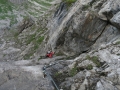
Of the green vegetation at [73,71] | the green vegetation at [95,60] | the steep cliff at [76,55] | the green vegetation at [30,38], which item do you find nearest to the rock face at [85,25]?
the steep cliff at [76,55]

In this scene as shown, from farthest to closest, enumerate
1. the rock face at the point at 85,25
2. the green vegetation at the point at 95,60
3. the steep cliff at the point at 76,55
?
the rock face at the point at 85,25 < the green vegetation at the point at 95,60 < the steep cliff at the point at 76,55

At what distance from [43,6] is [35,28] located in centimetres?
4415

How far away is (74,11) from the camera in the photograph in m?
23.6

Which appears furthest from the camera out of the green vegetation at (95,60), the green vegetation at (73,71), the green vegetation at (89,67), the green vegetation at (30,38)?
the green vegetation at (30,38)

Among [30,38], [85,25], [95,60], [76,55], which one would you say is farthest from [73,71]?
[30,38]

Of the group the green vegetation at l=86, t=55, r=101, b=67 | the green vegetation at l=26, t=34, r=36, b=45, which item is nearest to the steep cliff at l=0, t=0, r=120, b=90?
the green vegetation at l=86, t=55, r=101, b=67

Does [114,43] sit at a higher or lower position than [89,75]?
higher

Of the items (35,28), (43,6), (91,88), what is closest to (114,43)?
(91,88)

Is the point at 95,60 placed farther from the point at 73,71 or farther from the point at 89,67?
the point at 73,71

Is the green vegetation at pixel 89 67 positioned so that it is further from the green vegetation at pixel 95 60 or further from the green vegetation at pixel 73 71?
the green vegetation at pixel 73 71

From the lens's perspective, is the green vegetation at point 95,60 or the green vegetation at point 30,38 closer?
the green vegetation at point 95,60

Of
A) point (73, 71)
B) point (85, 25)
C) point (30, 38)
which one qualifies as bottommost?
point (30, 38)

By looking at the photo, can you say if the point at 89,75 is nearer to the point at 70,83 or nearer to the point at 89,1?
the point at 70,83

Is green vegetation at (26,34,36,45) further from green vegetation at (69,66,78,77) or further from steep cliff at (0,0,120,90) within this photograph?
green vegetation at (69,66,78,77)
